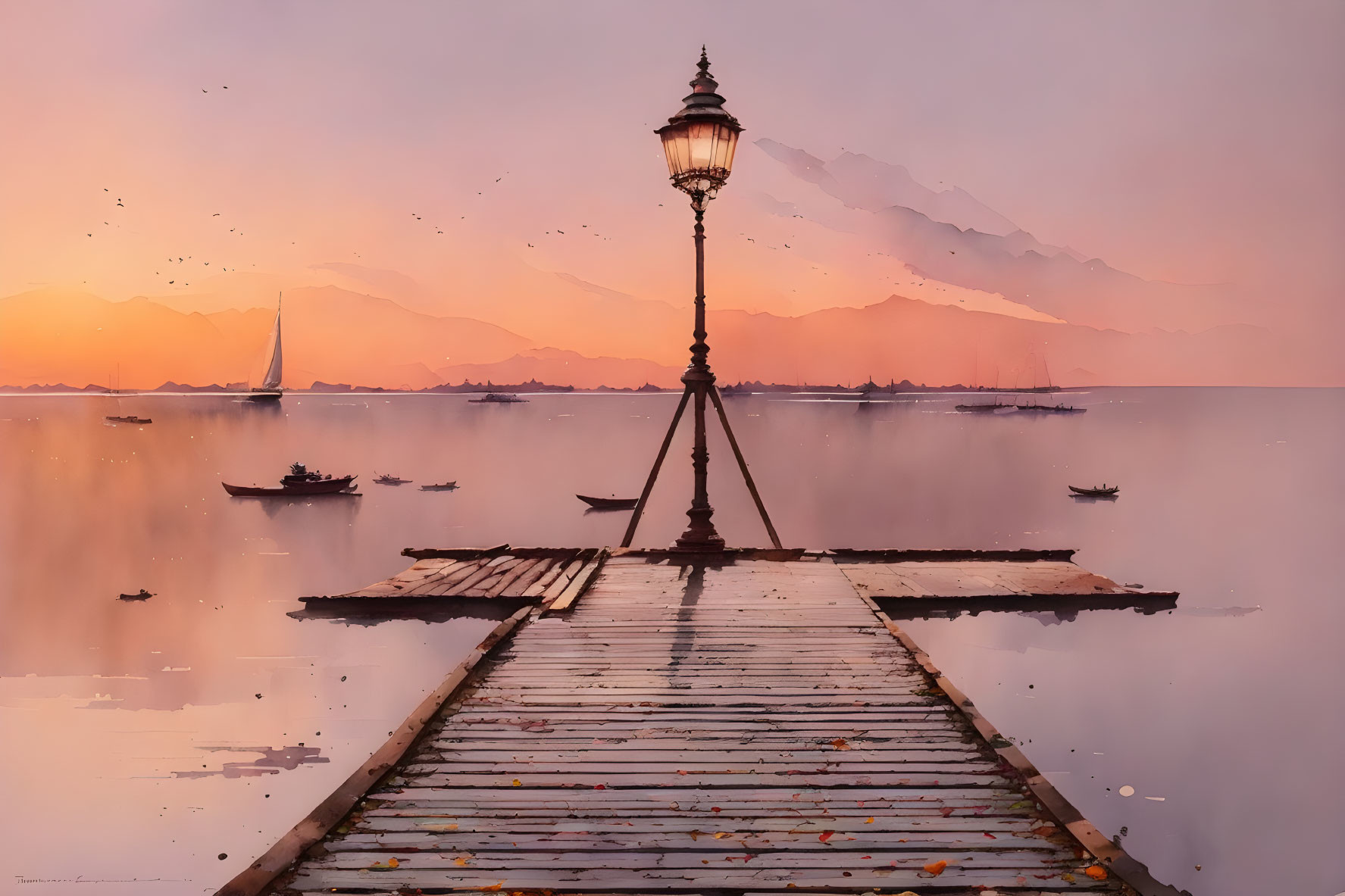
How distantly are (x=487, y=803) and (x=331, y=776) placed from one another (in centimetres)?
697

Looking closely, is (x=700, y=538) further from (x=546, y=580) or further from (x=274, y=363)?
(x=274, y=363)

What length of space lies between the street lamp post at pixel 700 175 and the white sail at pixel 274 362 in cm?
9550

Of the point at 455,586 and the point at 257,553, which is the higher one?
the point at 455,586

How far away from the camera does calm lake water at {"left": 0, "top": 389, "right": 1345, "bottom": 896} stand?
9.18 m

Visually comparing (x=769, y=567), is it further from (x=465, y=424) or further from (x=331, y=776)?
(x=465, y=424)

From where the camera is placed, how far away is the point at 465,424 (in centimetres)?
11725

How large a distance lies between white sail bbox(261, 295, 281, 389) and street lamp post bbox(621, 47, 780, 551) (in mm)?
95505

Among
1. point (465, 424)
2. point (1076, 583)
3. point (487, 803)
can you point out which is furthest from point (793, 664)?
point (465, 424)

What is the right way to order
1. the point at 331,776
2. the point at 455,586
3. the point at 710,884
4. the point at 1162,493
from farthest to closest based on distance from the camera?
the point at 1162,493 < the point at 455,586 < the point at 331,776 < the point at 710,884

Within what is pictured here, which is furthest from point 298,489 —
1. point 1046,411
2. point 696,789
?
point 1046,411

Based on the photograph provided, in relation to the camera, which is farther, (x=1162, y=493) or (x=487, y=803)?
(x=1162, y=493)

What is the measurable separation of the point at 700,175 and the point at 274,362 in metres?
97.2

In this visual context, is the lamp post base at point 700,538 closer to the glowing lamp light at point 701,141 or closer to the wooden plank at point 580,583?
the wooden plank at point 580,583

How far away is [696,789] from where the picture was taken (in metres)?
4.47
